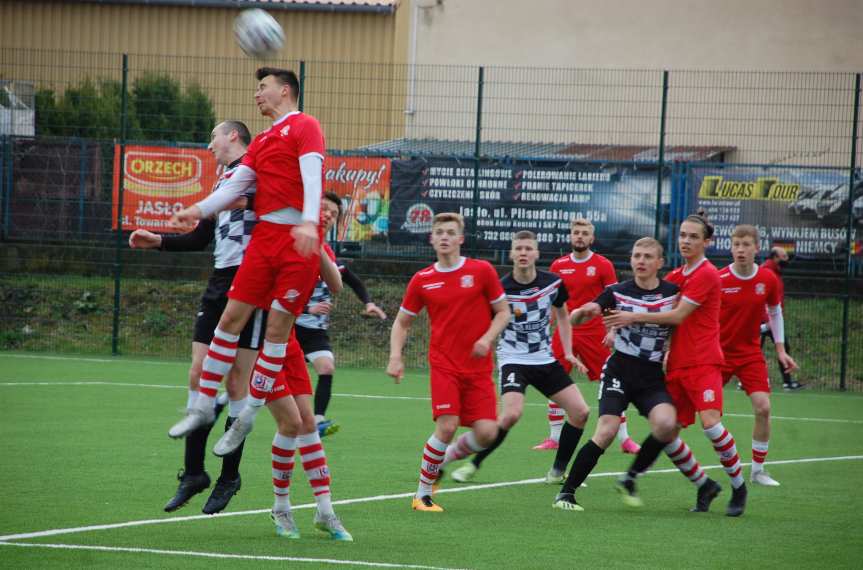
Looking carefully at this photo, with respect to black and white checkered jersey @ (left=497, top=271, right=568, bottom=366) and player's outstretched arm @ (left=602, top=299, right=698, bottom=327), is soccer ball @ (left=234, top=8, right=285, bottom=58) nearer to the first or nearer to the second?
black and white checkered jersey @ (left=497, top=271, right=568, bottom=366)

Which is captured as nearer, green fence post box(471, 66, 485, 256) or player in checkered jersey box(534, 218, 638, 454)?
player in checkered jersey box(534, 218, 638, 454)

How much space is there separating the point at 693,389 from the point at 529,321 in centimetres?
152

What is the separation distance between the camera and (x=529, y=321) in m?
9.62

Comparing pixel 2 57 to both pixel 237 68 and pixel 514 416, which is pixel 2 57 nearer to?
pixel 237 68

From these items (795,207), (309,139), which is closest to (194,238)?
(309,139)

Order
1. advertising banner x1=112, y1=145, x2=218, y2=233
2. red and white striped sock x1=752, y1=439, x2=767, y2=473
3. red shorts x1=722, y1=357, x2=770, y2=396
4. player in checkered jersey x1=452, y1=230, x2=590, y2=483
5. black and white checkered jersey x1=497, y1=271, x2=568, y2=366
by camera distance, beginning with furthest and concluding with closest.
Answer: advertising banner x1=112, y1=145, x2=218, y2=233, red shorts x1=722, y1=357, x2=770, y2=396, red and white striped sock x1=752, y1=439, x2=767, y2=473, black and white checkered jersey x1=497, y1=271, x2=568, y2=366, player in checkered jersey x1=452, y1=230, x2=590, y2=483

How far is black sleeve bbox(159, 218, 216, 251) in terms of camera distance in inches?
306

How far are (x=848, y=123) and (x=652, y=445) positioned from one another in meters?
11.6

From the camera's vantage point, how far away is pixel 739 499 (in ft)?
27.9

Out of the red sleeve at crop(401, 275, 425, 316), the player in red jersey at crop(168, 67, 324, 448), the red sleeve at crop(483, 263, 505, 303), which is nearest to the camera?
the player in red jersey at crop(168, 67, 324, 448)

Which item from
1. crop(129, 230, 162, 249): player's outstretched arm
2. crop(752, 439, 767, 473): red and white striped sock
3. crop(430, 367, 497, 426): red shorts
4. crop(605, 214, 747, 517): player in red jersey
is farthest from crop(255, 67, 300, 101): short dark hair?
crop(752, 439, 767, 473): red and white striped sock

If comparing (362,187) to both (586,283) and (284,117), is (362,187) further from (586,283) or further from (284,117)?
(284,117)

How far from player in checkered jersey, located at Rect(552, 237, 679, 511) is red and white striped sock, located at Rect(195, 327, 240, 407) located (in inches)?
105

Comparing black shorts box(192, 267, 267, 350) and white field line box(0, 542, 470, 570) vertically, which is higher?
black shorts box(192, 267, 267, 350)
